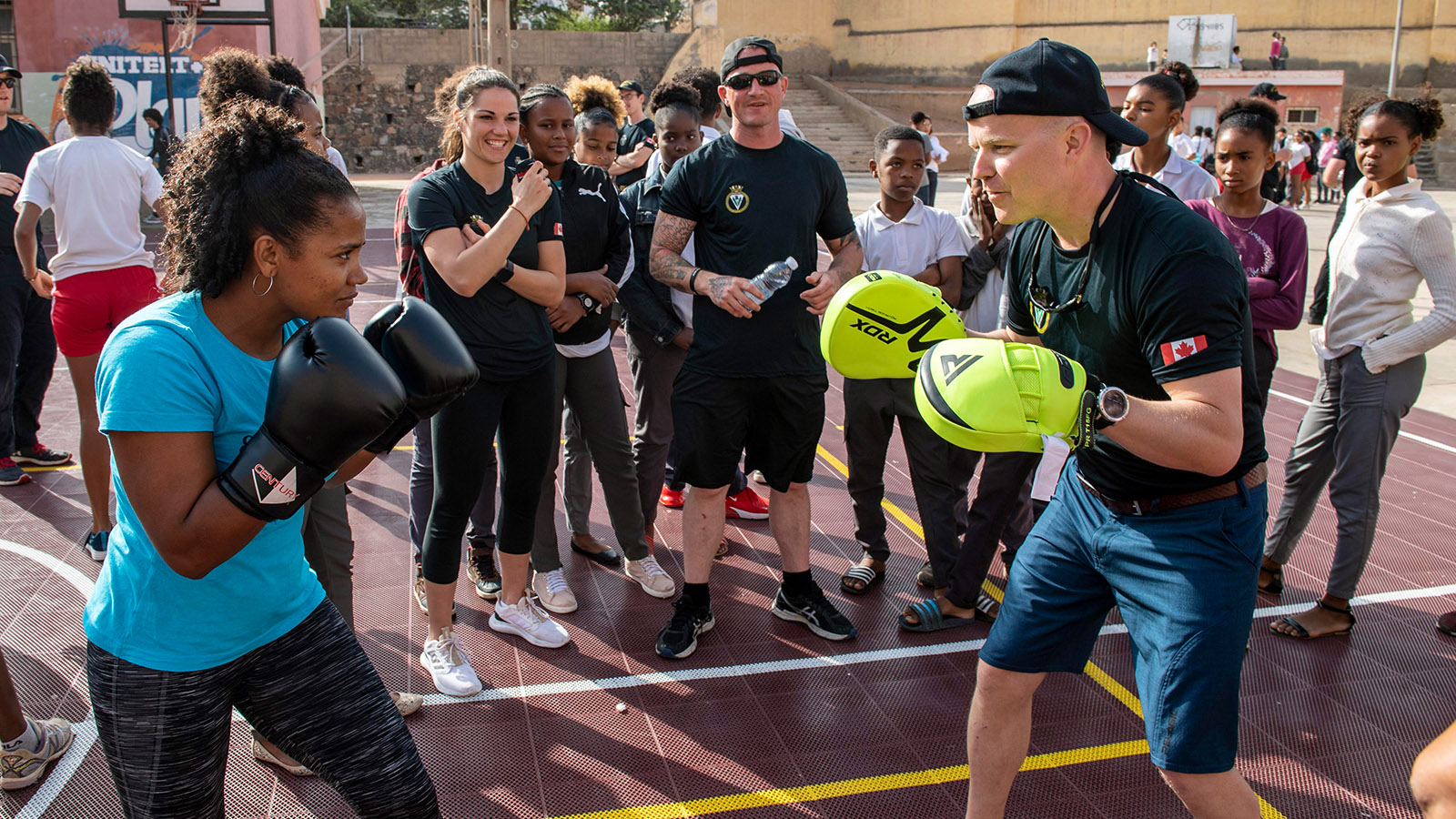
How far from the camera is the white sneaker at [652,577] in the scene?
14.8 ft

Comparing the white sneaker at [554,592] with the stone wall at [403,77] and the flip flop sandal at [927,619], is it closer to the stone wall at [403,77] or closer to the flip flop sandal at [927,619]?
the flip flop sandal at [927,619]

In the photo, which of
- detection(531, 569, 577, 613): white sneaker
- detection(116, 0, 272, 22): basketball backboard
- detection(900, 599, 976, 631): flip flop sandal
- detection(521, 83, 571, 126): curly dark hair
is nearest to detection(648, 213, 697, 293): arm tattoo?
detection(521, 83, 571, 126): curly dark hair

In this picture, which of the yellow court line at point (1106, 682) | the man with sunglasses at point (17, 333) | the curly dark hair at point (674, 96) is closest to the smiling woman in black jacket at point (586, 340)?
the yellow court line at point (1106, 682)

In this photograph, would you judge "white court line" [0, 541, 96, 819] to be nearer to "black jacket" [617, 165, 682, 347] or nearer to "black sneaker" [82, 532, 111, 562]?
"black sneaker" [82, 532, 111, 562]

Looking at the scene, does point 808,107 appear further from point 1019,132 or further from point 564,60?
point 1019,132

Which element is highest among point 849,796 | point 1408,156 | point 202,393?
point 1408,156

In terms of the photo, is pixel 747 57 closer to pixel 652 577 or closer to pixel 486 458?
pixel 486 458

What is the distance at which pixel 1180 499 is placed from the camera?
2332 millimetres

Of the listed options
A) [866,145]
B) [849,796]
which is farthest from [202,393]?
[866,145]

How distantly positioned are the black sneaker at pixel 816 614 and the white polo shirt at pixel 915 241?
150 cm

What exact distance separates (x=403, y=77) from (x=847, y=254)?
106ft

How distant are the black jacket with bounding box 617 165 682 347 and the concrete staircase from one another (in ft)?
80.4

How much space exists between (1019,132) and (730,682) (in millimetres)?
2320

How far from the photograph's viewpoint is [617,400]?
4.56 meters
